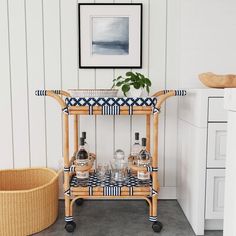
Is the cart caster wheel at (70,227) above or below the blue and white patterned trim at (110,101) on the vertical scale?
below

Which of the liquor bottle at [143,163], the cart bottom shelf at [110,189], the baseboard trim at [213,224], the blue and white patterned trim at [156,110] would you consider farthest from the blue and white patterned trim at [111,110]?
the baseboard trim at [213,224]

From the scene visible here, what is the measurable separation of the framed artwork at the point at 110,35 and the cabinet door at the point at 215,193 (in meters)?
0.93

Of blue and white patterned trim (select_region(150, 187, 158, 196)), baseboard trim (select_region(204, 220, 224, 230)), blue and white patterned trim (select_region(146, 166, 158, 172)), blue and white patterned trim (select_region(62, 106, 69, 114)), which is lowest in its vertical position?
baseboard trim (select_region(204, 220, 224, 230))

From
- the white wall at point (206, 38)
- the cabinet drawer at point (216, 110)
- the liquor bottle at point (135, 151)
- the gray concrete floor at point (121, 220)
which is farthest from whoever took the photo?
the white wall at point (206, 38)

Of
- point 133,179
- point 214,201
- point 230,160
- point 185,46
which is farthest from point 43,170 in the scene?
point 230,160

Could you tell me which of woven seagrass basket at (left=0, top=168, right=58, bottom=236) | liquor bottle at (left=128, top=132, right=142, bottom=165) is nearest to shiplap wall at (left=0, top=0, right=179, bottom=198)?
liquor bottle at (left=128, top=132, right=142, bottom=165)

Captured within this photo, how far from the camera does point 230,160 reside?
27.4 inches

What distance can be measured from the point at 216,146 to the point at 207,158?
0.28 ft

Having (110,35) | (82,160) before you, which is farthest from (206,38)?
(82,160)

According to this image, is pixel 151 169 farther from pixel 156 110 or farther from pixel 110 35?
pixel 110 35

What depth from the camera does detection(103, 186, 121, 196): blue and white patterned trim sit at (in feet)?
5.16

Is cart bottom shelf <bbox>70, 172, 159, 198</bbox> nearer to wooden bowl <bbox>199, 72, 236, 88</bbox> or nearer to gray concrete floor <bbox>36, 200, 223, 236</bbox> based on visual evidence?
gray concrete floor <bbox>36, 200, 223, 236</bbox>

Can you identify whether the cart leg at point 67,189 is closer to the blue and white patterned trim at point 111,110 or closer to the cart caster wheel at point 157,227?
the blue and white patterned trim at point 111,110

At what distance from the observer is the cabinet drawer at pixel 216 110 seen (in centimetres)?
150
